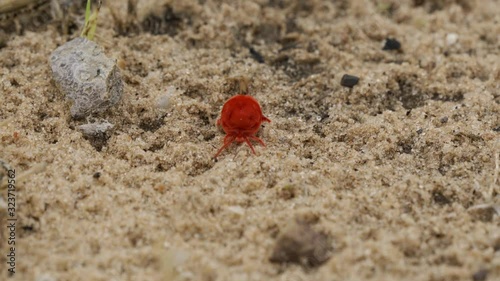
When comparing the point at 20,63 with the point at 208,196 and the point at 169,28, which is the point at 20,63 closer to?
the point at 169,28

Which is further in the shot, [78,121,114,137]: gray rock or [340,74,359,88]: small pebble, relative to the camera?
[340,74,359,88]: small pebble

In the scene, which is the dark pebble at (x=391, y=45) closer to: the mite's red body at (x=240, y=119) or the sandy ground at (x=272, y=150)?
the sandy ground at (x=272, y=150)

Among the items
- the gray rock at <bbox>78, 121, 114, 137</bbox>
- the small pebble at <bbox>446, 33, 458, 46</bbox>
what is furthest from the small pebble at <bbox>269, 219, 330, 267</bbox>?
the small pebble at <bbox>446, 33, 458, 46</bbox>

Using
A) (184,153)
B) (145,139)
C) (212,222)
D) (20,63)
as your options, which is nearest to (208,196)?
(212,222)

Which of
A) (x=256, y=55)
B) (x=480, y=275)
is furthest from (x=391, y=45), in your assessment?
(x=480, y=275)

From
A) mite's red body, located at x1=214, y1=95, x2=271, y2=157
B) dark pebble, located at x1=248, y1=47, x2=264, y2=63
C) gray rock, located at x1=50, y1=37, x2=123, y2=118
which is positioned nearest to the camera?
mite's red body, located at x1=214, y1=95, x2=271, y2=157

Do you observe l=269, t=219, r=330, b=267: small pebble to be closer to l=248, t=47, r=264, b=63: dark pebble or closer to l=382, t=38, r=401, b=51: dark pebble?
l=248, t=47, r=264, b=63: dark pebble
